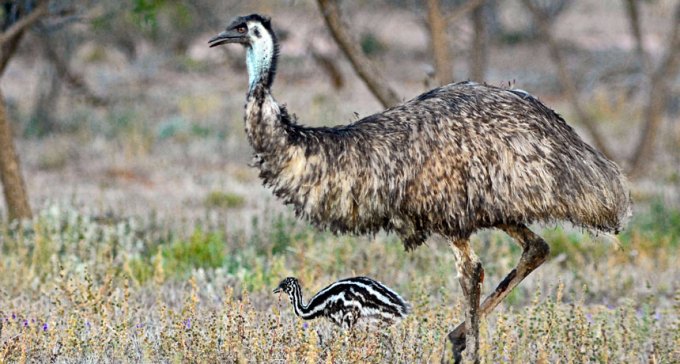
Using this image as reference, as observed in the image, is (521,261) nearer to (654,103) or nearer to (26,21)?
(26,21)

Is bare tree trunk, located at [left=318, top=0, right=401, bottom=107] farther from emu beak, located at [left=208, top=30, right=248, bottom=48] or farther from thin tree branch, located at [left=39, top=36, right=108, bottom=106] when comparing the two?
thin tree branch, located at [left=39, top=36, right=108, bottom=106]

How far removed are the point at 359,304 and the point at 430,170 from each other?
2.62ft

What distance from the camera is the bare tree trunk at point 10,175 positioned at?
920 centimetres

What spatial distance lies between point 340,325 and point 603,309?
1.87 meters

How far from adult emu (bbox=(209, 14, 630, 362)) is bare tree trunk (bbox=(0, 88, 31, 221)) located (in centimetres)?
410

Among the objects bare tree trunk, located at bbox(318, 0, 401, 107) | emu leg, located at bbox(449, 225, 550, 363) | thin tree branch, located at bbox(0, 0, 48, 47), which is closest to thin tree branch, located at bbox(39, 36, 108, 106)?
thin tree branch, located at bbox(0, 0, 48, 47)

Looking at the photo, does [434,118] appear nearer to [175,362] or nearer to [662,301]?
[175,362]

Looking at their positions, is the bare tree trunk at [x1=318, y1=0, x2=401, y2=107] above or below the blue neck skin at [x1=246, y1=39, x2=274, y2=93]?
above

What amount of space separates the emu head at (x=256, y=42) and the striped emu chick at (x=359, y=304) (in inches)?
46.0

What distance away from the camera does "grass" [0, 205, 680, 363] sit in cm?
590

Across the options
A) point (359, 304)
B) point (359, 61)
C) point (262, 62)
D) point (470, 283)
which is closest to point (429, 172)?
point (470, 283)

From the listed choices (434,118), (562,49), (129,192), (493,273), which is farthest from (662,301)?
(562,49)

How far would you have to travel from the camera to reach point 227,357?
5832 millimetres

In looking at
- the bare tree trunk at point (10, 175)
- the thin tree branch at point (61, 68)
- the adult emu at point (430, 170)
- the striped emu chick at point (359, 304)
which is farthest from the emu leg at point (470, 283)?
the thin tree branch at point (61, 68)
